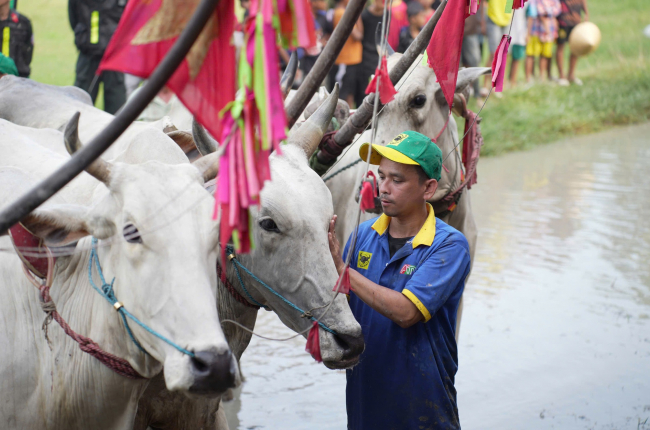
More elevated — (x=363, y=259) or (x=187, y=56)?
(x=187, y=56)

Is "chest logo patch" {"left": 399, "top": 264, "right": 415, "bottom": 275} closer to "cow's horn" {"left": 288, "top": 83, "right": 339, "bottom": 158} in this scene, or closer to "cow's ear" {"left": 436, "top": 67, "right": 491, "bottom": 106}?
"cow's horn" {"left": 288, "top": 83, "right": 339, "bottom": 158}

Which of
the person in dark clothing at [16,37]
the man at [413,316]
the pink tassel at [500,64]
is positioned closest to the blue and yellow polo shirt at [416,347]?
the man at [413,316]

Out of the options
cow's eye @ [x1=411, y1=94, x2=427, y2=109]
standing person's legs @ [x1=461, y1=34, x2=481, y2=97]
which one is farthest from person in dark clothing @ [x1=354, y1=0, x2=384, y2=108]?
cow's eye @ [x1=411, y1=94, x2=427, y2=109]

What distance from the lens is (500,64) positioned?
353 centimetres

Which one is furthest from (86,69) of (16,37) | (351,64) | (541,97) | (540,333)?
(541,97)

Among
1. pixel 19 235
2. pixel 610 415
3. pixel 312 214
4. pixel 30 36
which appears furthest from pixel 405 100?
pixel 30 36

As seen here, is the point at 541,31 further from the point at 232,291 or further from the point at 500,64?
the point at 232,291

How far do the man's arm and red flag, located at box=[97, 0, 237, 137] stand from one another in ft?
2.99

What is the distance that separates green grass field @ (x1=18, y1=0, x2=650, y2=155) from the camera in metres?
13.0

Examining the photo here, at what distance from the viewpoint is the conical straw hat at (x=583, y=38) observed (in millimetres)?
15398

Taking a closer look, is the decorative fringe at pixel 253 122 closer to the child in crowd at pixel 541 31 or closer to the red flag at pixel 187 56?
the red flag at pixel 187 56

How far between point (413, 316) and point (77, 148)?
1.51 meters

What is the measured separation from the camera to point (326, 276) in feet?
9.85

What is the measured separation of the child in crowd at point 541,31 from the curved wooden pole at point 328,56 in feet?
44.4
